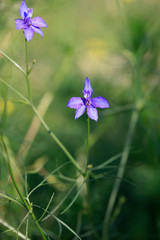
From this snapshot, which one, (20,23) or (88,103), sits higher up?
(20,23)

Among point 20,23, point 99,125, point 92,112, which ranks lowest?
point 92,112

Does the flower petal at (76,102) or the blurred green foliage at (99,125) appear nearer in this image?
the flower petal at (76,102)

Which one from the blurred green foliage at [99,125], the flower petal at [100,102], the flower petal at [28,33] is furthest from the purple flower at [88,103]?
the blurred green foliage at [99,125]

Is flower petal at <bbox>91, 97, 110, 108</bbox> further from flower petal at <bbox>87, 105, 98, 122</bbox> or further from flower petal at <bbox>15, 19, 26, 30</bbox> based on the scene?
flower petal at <bbox>15, 19, 26, 30</bbox>

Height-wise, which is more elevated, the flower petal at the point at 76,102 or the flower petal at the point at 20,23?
the flower petal at the point at 20,23

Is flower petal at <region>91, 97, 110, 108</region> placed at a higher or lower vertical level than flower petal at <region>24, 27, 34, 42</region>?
lower

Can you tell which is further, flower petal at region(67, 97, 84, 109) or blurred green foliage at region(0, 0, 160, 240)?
blurred green foliage at region(0, 0, 160, 240)

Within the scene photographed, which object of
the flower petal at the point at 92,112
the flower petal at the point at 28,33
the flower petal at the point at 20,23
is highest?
the flower petal at the point at 20,23

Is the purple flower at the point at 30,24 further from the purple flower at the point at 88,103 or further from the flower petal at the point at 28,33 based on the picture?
the purple flower at the point at 88,103

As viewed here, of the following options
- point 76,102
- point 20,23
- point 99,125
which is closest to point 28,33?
point 20,23

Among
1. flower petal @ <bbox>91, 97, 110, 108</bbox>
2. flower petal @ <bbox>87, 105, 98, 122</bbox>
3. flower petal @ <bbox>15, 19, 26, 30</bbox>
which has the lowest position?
flower petal @ <bbox>87, 105, 98, 122</bbox>

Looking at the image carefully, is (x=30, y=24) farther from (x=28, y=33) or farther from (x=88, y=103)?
(x=88, y=103)

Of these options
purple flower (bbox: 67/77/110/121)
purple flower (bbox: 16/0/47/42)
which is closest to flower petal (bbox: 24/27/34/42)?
purple flower (bbox: 16/0/47/42)
